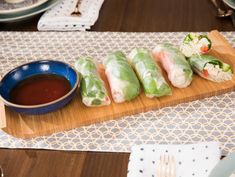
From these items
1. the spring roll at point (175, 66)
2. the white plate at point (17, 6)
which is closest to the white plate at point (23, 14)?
the white plate at point (17, 6)

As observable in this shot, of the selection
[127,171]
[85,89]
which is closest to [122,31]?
[85,89]

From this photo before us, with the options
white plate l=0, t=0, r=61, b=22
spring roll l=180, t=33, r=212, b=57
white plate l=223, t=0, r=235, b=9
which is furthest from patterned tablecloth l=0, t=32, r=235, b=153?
white plate l=0, t=0, r=61, b=22

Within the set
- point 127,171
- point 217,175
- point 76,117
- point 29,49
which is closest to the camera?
point 217,175

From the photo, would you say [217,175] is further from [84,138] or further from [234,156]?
[84,138]

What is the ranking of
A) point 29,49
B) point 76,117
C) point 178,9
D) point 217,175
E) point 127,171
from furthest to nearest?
point 178,9 → point 29,49 → point 76,117 → point 127,171 → point 217,175

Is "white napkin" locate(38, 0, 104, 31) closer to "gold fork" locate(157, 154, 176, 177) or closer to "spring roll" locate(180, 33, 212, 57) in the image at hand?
"spring roll" locate(180, 33, 212, 57)

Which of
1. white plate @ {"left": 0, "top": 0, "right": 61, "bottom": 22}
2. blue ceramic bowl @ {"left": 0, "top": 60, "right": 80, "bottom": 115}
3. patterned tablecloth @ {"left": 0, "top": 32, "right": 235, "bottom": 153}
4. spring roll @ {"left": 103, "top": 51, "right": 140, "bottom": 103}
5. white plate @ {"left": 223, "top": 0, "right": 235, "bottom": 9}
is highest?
white plate @ {"left": 223, "top": 0, "right": 235, "bottom": 9}

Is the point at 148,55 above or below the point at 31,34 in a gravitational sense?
above
